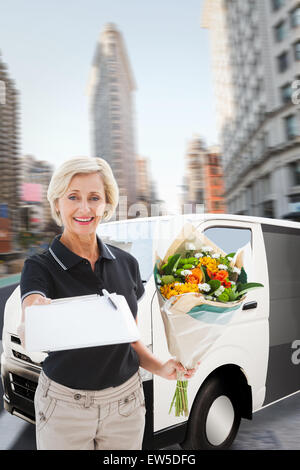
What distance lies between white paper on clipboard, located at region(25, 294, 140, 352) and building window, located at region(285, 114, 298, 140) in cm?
2751

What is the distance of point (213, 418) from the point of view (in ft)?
9.25

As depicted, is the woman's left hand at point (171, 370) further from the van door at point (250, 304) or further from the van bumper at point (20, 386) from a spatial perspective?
the van bumper at point (20, 386)

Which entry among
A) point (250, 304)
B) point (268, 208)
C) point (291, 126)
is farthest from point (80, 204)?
point (291, 126)

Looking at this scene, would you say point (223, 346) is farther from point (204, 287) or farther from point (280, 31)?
point (280, 31)

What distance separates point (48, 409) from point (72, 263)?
0.59m

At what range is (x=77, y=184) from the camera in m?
1.82

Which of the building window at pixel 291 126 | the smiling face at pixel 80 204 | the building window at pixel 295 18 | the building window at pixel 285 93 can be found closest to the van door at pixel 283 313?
the smiling face at pixel 80 204

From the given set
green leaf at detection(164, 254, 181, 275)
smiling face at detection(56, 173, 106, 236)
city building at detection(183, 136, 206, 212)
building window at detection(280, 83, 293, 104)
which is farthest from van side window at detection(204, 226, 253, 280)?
building window at detection(280, 83, 293, 104)

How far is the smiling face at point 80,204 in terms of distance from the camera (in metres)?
1.82

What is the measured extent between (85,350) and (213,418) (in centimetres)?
154

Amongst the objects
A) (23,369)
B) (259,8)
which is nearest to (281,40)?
(259,8)

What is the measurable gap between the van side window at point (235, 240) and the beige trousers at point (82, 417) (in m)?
1.29

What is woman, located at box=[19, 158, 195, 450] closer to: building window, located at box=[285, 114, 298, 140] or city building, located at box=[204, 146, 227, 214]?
city building, located at box=[204, 146, 227, 214]

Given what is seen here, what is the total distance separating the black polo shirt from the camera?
166cm
